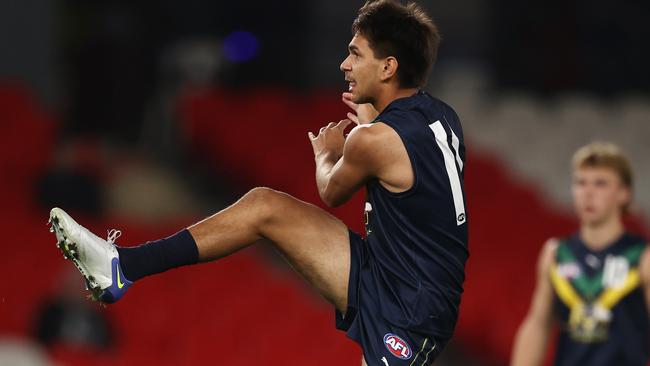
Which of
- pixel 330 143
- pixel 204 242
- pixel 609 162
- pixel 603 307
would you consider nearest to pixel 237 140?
pixel 609 162

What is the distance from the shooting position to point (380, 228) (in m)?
4.29

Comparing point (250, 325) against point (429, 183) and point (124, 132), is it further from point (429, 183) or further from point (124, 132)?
point (124, 132)

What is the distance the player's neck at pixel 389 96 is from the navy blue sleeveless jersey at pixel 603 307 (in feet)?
4.98

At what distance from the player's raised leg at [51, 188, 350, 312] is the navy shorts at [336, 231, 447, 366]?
18cm

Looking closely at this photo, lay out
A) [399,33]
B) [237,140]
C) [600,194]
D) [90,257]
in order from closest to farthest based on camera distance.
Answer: [90,257], [399,33], [600,194], [237,140]

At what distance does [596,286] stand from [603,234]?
0.29 m

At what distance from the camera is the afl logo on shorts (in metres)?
4.22

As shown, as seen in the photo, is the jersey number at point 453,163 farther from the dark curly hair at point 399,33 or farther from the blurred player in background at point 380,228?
the dark curly hair at point 399,33

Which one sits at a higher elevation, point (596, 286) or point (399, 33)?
point (399, 33)

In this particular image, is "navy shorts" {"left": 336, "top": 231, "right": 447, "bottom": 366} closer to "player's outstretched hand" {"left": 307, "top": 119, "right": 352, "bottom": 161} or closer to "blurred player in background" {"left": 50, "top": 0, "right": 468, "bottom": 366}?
"blurred player in background" {"left": 50, "top": 0, "right": 468, "bottom": 366}

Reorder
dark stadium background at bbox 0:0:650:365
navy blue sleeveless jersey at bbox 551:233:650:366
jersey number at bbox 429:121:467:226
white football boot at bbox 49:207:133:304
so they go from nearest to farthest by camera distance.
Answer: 1. white football boot at bbox 49:207:133:304
2. jersey number at bbox 429:121:467:226
3. navy blue sleeveless jersey at bbox 551:233:650:366
4. dark stadium background at bbox 0:0:650:365

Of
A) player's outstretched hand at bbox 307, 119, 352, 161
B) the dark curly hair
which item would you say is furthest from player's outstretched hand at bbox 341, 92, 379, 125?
the dark curly hair

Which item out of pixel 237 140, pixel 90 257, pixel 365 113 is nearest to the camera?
pixel 90 257

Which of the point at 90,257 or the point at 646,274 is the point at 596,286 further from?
the point at 90,257
